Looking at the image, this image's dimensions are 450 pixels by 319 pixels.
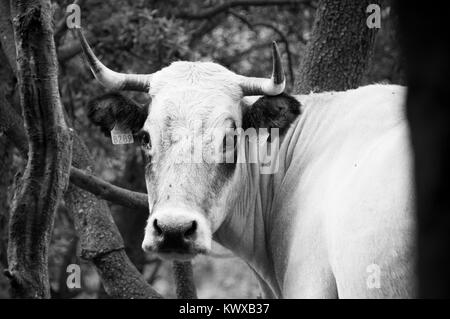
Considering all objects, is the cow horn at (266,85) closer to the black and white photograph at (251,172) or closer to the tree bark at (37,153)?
the black and white photograph at (251,172)

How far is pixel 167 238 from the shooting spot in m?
4.18

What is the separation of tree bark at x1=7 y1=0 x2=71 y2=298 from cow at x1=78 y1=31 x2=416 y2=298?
2.07 ft

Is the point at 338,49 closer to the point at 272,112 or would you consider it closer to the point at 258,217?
the point at 272,112

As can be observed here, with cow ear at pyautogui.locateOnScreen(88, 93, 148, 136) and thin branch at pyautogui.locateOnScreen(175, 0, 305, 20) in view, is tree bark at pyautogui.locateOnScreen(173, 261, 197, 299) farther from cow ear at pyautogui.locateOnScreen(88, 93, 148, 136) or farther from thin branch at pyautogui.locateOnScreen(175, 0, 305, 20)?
thin branch at pyautogui.locateOnScreen(175, 0, 305, 20)

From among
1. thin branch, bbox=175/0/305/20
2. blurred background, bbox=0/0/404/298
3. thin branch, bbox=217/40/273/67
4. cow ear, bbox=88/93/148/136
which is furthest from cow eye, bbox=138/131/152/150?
thin branch, bbox=217/40/273/67

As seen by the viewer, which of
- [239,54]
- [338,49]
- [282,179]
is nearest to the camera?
[282,179]

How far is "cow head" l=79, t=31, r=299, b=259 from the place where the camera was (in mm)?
4285

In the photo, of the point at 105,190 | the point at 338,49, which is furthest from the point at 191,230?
the point at 338,49

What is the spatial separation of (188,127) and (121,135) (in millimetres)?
849

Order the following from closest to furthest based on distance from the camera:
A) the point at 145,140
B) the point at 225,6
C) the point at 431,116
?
1. the point at 431,116
2. the point at 145,140
3. the point at 225,6

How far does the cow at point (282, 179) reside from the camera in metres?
3.46

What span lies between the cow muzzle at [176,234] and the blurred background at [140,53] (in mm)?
4113

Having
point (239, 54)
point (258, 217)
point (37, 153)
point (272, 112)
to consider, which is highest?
point (239, 54)

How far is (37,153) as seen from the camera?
4.23 meters
